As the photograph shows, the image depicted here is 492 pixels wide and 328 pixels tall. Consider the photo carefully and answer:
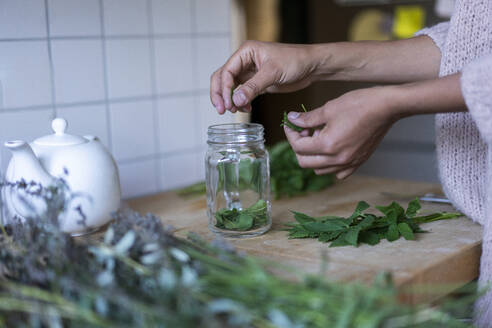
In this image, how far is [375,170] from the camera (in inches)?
110

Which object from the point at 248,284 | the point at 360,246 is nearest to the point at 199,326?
the point at 248,284

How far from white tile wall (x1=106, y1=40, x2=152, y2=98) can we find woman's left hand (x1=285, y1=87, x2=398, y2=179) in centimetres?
56

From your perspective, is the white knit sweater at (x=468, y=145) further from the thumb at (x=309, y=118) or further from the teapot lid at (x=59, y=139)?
the teapot lid at (x=59, y=139)

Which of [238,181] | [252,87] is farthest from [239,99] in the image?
[238,181]

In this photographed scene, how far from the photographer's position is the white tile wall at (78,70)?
3.89 ft

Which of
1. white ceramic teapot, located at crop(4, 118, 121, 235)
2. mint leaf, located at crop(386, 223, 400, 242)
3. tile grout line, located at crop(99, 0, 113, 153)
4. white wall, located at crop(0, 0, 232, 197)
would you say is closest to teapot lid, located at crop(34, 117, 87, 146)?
white ceramic teapot, located at crop(4, 118, 121, 235)

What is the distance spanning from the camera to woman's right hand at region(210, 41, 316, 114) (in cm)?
104

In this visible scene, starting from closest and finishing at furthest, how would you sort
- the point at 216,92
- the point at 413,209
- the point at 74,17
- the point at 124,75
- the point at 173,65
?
the point at 413,209, the point at 216,92, the point at 74,17, the point at 124,75, the point at 173,65

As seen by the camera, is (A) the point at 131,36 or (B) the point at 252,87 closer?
(B) the point at 252,87

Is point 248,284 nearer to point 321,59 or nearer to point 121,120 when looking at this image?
point 321,59

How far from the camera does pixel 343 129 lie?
0.82 metres

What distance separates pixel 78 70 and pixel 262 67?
43 cm

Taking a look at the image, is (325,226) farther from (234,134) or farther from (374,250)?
(234,134)

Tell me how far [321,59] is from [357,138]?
33 centimetres
